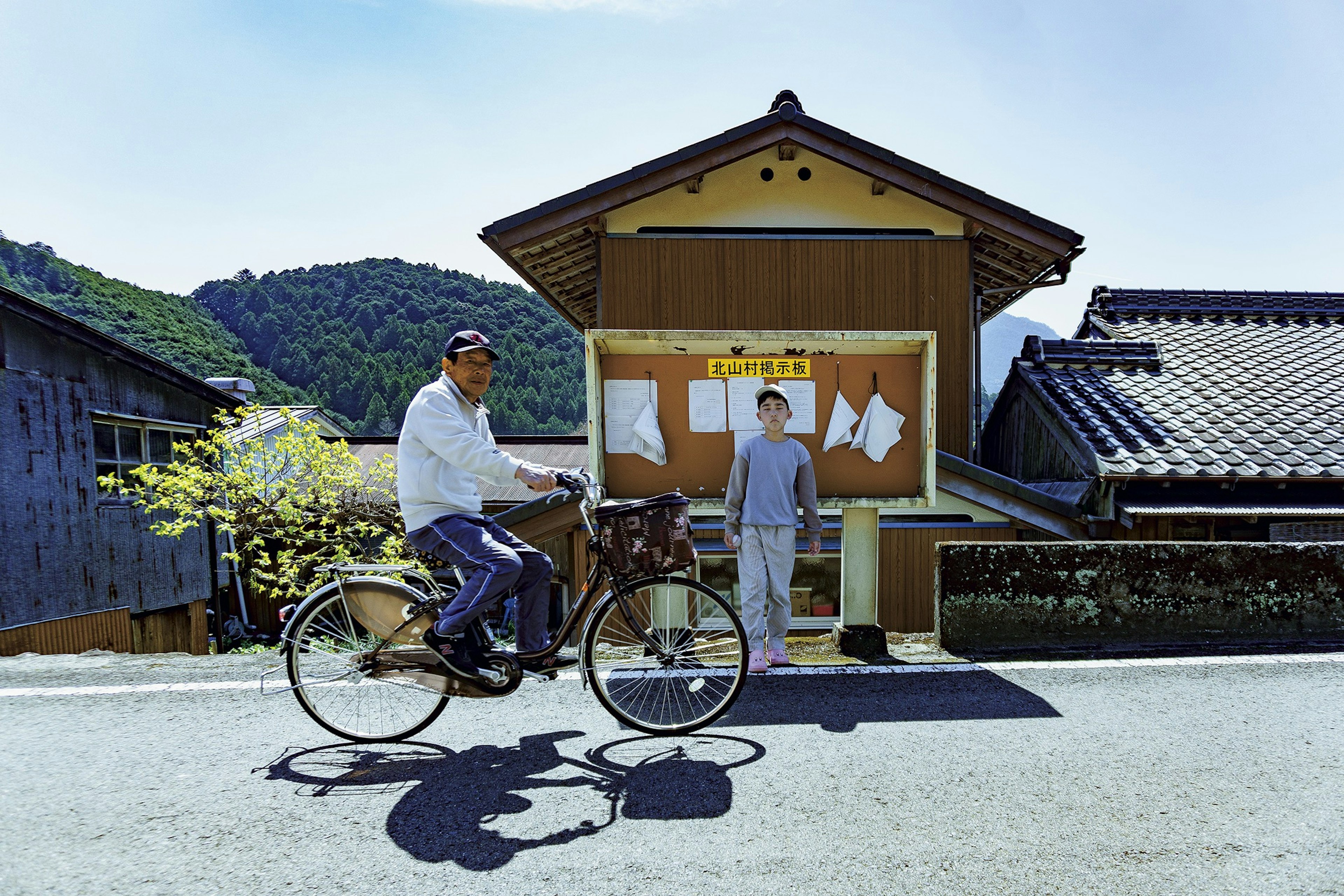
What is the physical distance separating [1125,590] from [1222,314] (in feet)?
39.6

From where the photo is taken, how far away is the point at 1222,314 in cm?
1420

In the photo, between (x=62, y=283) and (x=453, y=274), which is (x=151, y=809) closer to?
(x=62, y=283)

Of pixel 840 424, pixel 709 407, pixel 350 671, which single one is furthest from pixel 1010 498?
pixel 350 671

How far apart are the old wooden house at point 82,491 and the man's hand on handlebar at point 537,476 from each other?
36.8 feet

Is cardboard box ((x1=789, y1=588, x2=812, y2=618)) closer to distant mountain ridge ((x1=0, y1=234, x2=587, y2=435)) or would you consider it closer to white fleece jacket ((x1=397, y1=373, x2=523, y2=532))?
white fleece jacket ((x1=397, y1=373, x2=523, y2=532))

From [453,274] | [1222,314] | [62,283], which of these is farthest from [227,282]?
[1222,314]

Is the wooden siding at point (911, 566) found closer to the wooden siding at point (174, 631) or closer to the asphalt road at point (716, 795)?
the asphalt road at point (716, 795)

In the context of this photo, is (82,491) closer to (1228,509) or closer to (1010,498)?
(1010,498)

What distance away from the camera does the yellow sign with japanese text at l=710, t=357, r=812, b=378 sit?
225 inches

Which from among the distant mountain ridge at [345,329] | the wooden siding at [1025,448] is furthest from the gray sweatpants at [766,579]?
the distant mountain ridge at [345,329]

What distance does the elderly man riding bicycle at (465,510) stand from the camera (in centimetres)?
351

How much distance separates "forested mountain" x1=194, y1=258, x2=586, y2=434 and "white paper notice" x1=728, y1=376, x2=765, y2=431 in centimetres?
4145

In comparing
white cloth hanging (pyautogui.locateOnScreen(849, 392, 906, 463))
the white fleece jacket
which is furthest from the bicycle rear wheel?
white cloth hanging (pyautogui.locateOnScreen(849, 392, 906, 463))

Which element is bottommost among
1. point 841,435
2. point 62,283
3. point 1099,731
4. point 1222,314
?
point 1099,731
